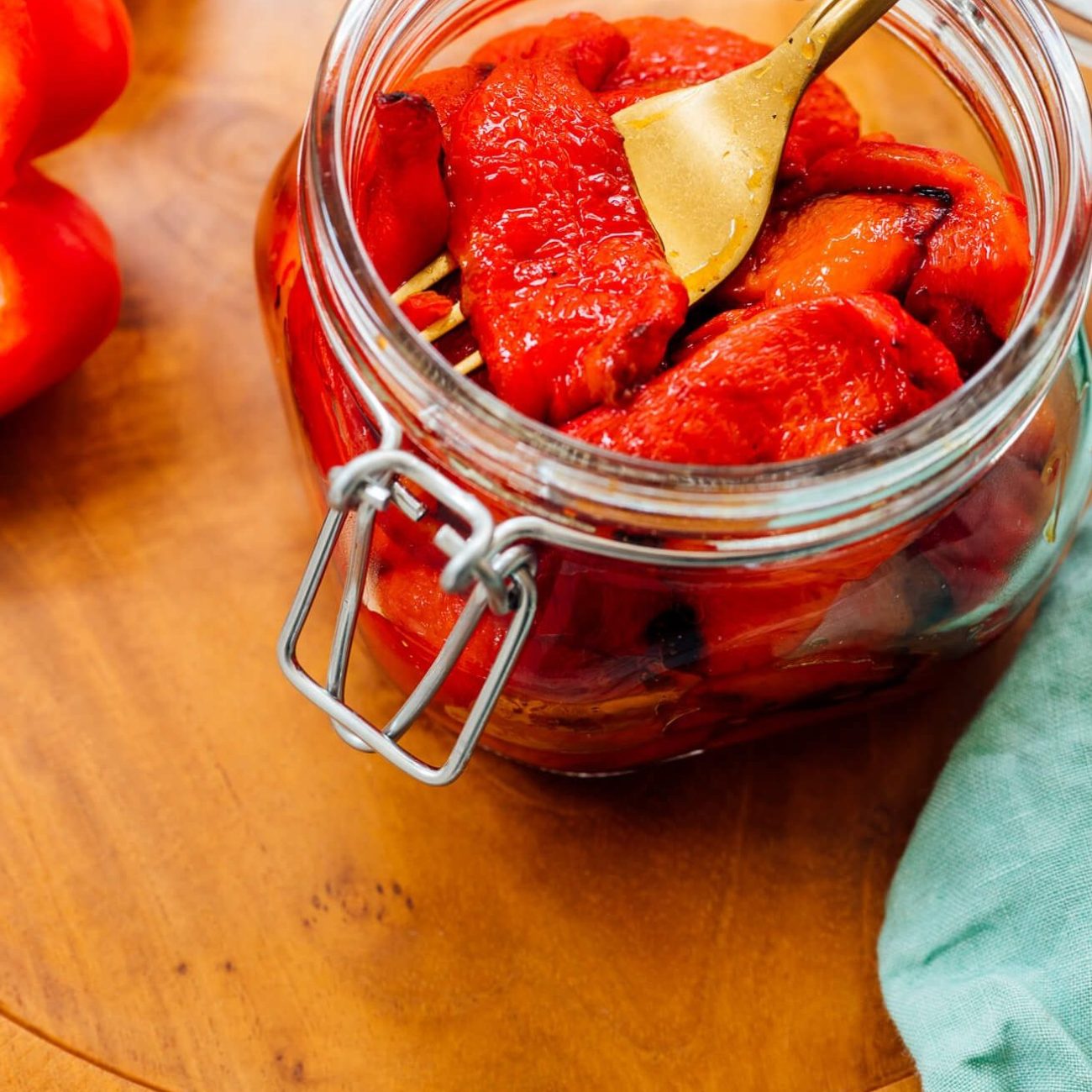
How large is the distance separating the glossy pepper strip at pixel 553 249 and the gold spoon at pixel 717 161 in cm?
3

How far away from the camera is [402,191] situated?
0.66 metres

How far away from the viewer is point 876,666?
0.74m

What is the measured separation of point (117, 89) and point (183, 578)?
344 mm

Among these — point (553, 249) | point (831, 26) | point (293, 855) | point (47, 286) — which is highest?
point (831, 26)

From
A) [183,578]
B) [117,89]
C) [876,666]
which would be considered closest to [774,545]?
[876,666]

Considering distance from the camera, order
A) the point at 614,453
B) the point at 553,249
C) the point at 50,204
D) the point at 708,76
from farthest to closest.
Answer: the point at 50,204, the point at 708,76, the point at 553,249, the point at 614,453

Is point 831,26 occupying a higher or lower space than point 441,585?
higher

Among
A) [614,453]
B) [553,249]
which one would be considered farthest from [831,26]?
[614,453]

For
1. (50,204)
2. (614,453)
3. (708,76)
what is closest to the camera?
(614,453)

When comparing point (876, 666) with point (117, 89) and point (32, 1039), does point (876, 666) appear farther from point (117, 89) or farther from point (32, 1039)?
point (117, 89)

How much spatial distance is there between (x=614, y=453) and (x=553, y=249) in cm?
16

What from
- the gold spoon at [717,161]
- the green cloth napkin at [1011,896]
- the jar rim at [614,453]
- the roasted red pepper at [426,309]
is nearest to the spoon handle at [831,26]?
the gold spoon at [717,161]

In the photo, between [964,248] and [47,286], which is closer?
[964,248]

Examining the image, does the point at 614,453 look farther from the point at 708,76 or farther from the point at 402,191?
the point at 708,76
